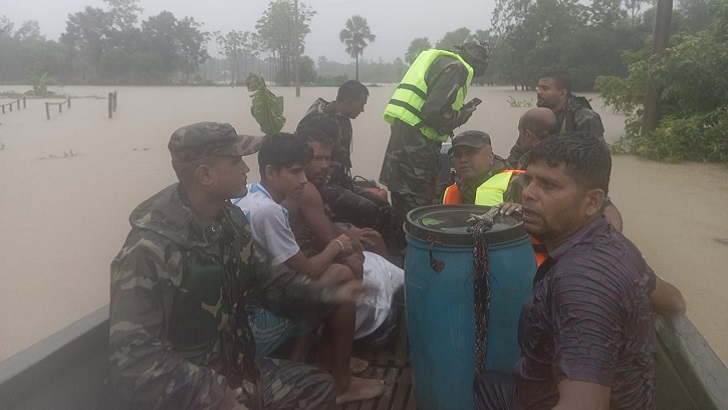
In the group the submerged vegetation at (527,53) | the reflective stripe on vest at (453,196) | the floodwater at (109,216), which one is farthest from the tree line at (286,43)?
the reflective stripe on vest at (453,196)

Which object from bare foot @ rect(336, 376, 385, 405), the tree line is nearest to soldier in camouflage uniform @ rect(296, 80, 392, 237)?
bare foot @ rect(336, 376, 385, 405)

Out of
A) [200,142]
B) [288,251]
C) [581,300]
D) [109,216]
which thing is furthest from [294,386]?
[109,216]

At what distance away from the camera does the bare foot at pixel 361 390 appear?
275 cm

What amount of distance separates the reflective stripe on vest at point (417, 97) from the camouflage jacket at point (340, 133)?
48 centimetres

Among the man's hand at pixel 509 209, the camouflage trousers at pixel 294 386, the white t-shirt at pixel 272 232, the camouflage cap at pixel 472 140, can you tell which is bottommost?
the camouflage trousers at pixel 294 386

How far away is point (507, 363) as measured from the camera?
237 centimetres

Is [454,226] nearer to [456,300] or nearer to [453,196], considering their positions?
[456,300]

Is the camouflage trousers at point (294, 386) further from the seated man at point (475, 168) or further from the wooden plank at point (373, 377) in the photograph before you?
the seated man at point (475, 168)

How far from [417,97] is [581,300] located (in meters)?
2.94

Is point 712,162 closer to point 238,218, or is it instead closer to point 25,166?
point 238,218

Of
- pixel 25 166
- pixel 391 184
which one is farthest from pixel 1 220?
pixel 391 184

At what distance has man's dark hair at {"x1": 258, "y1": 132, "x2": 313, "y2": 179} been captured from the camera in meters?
2.63

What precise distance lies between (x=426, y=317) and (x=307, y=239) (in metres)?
0.96

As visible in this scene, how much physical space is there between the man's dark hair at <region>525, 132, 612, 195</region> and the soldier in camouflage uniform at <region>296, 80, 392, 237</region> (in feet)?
7.76
